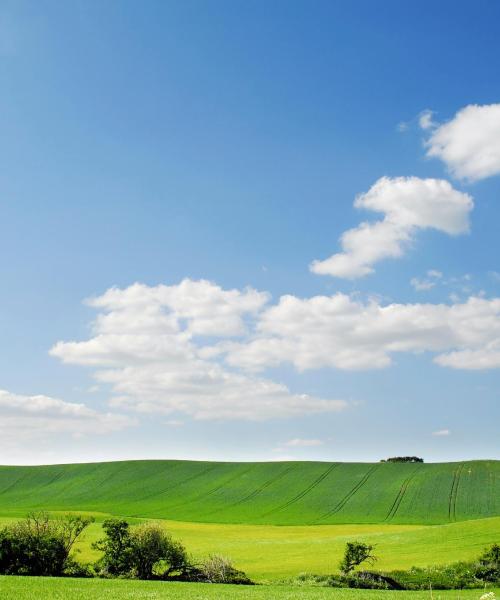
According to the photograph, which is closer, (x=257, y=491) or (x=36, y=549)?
(x=36, y=549)

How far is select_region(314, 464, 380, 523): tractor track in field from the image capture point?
9058 cm

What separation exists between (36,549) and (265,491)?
67.9 m

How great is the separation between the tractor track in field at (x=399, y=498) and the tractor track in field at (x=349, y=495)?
23.4ft

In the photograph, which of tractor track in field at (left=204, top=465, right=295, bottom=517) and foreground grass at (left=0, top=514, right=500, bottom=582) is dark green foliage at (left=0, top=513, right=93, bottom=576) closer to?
foreground grass at (left=0, top=514, right=500, bottom=582)

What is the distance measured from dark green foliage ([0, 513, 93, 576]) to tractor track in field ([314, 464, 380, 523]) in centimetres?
4798

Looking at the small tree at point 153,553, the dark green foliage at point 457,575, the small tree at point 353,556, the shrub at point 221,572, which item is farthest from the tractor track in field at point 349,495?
the small tree at point 153,553

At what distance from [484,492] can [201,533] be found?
46997 millimetres

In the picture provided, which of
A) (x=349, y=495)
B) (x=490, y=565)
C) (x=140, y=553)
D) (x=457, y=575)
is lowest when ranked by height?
(x=457, y=575)

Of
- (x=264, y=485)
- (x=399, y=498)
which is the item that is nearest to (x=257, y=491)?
(x=264, y=485)

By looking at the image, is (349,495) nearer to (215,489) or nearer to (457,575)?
(215,489)

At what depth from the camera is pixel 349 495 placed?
101 meters

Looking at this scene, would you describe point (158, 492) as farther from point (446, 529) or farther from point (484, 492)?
point (446, 529)

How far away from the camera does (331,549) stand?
186 ft

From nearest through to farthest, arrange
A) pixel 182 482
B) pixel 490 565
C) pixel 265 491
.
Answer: pixel 490 565 → pixel 265 491 → pixel 182 482
